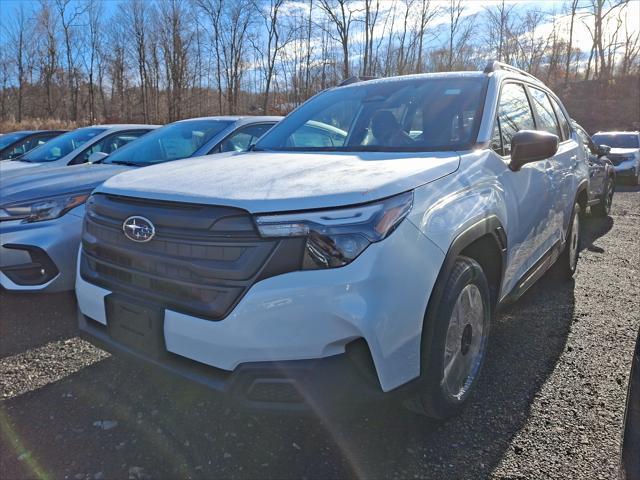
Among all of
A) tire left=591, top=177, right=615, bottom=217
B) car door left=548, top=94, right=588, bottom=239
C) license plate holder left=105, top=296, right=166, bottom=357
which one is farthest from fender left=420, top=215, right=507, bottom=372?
tire left=591, top=177, right=615, bottom=217

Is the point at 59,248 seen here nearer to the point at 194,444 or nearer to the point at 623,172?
the point at 194,444

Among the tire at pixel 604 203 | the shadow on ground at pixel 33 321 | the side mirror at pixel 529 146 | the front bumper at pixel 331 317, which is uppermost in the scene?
the side mirror at pixel 529 146

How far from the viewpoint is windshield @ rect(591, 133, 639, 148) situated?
14482mm

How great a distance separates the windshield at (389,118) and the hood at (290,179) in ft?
1.04

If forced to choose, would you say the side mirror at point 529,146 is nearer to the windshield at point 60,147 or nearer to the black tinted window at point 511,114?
the black tinted window at point 511,114

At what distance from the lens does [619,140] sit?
14.7m

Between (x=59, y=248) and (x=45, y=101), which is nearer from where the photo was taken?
(x=59, y=248)

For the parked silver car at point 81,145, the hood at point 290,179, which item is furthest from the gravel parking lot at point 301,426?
the parked silver car at point 81,145

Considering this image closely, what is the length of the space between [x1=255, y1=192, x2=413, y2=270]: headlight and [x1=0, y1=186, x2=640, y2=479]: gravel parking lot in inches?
23.4

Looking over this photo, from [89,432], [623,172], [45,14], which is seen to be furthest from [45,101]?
[89,432]

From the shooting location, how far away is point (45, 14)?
118ft

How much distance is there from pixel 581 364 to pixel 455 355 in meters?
1.27

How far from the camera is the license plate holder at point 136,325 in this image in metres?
1.88

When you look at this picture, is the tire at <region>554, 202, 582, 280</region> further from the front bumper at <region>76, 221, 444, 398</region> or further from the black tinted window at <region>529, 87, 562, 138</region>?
the front bumper at <region>76, 221, 444, 398</region>
